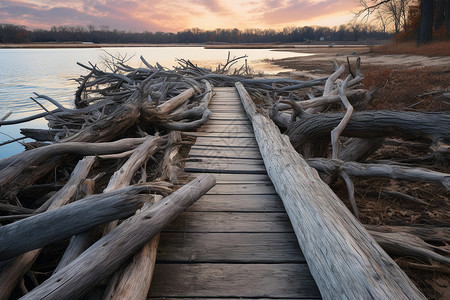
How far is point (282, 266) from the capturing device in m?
1.68

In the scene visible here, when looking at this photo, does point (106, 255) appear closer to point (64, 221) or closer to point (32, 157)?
point (64, 221)

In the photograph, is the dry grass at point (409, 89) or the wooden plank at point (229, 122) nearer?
the wooden plank at point (229, 122)

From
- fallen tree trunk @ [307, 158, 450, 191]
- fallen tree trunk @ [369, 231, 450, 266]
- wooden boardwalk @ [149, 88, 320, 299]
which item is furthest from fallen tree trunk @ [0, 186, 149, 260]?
fallen tree trunk @ [307, 158, 450, 191]

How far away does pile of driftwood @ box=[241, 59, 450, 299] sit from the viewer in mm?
1358

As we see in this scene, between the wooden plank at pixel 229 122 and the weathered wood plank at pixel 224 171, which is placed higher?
the wooden plank at pixel 229 122

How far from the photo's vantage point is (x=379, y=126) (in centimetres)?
354

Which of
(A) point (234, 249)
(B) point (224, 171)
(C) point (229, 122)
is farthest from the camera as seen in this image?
(C) point (229, 122)

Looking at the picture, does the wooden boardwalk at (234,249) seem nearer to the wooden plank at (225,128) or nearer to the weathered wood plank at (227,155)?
the weathered wood plank at (227,155)

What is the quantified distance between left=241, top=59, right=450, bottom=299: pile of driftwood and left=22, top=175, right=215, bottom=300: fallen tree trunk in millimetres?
864

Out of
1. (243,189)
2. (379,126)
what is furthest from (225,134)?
(379,126)

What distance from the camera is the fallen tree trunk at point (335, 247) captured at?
1.26m

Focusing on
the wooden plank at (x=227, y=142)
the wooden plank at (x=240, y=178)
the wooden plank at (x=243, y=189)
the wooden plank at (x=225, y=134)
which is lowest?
the wooden plank at (x=243, y=189)

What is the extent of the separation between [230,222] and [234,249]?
308 mm

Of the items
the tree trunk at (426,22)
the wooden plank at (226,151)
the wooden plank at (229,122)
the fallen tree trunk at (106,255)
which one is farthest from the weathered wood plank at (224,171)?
the tree trunk at (426,22)
